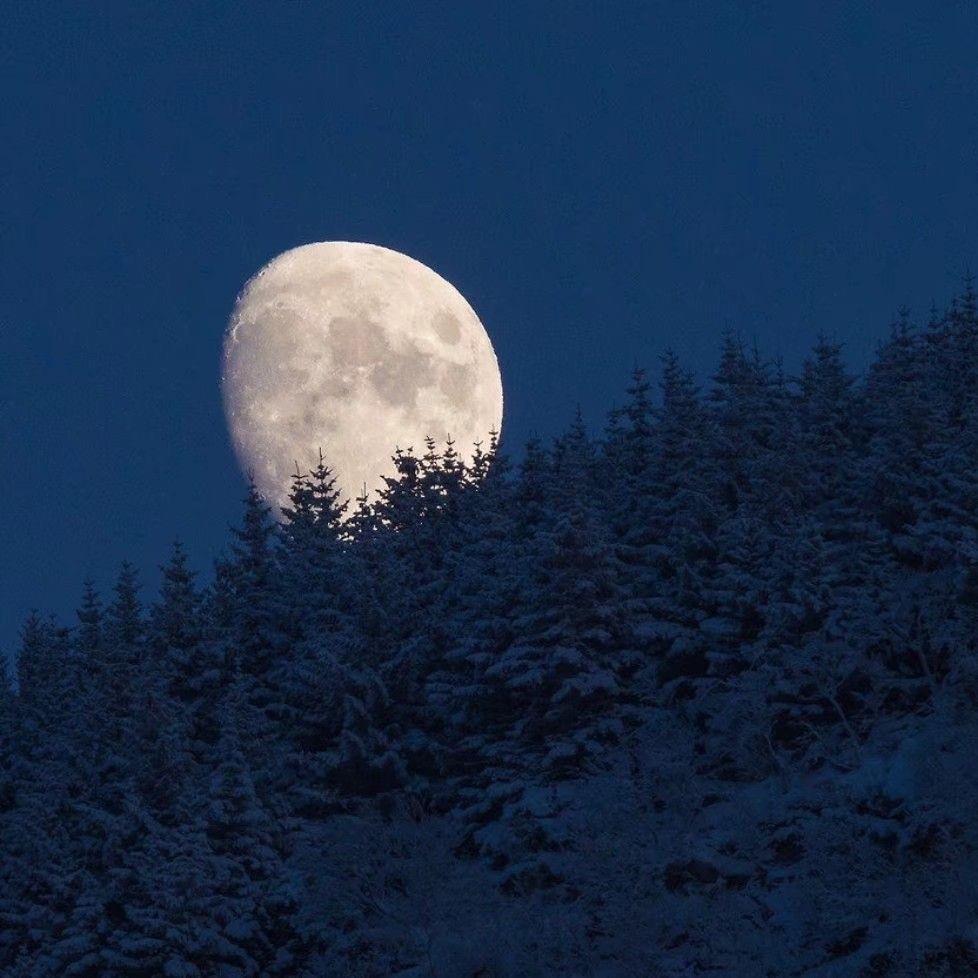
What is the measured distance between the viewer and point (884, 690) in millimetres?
46688

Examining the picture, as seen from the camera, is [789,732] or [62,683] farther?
[62,683]

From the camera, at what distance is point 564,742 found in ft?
157

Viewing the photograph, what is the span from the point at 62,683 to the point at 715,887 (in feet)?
92.9

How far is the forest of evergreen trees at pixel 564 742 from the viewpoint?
130ft

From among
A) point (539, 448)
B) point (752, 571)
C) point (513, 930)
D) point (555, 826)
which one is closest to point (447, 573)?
point (539, 448)

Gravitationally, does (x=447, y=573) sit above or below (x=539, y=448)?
below

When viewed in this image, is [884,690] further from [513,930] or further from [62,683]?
[62,683]

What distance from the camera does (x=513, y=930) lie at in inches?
1608

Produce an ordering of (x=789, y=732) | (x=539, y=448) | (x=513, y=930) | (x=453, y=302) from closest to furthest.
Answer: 1. (x=513, y=930)
2. (x=789, y=732)
3. (x=539, y=448)
4. (x=453, y=302)

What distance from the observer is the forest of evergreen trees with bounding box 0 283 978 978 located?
39625 mm

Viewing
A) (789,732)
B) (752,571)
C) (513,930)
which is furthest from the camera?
(752,571)

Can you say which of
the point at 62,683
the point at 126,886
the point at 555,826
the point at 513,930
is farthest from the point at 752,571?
the point at 62,683


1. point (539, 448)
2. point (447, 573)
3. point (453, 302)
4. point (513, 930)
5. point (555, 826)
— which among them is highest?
point (453, 302)

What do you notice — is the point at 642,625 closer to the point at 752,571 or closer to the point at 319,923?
the point at 752,571
